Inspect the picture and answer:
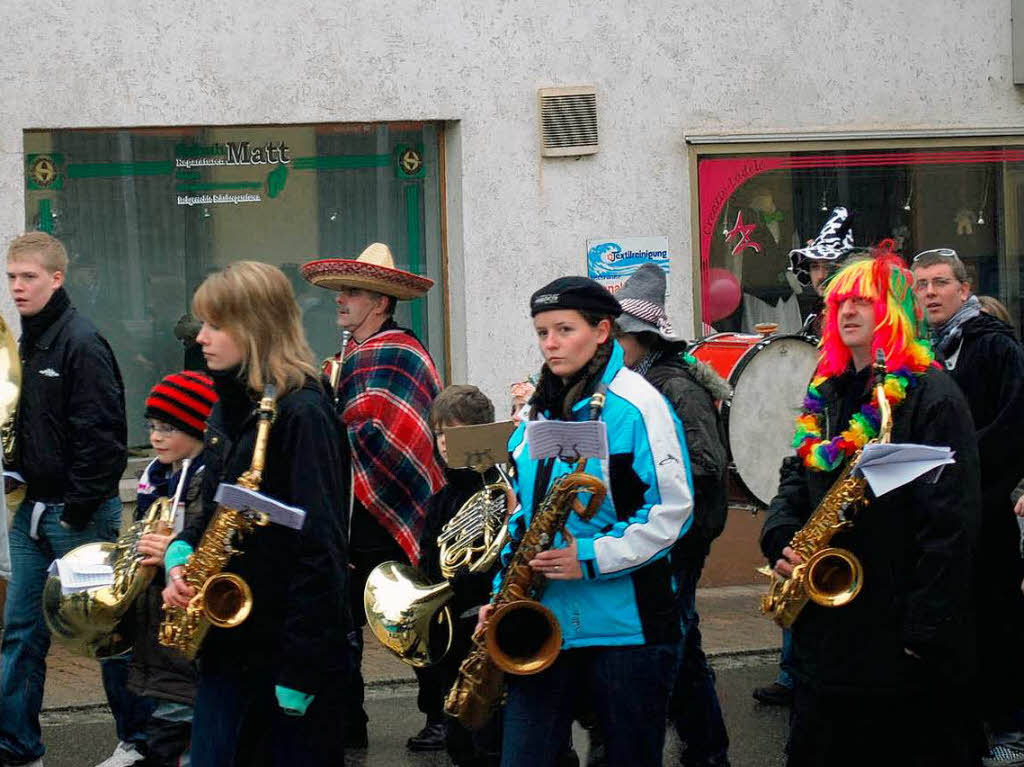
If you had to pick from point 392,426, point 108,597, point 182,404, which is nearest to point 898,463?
point 182,404

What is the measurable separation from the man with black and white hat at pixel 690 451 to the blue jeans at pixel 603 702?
128 centimetres

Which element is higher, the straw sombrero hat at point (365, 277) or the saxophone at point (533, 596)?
the straw sombrero hat at point (365, 277)

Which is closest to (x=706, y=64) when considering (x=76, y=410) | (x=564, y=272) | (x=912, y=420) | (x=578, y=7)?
(x=578, y=7)

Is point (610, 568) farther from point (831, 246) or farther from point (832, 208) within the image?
point (832, 208)

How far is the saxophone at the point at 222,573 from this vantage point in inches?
170

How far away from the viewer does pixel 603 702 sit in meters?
4.57

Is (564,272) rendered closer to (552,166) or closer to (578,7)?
(552,166)

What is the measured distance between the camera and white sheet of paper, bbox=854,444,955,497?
4480 millimetres

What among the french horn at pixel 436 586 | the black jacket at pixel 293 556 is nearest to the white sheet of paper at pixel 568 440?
the black jacket at pixel 293 556

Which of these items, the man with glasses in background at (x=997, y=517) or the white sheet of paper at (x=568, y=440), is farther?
the man with glasses in background at (x=997, y=517)

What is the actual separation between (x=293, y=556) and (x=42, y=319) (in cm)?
266

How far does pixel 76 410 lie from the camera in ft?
21.4

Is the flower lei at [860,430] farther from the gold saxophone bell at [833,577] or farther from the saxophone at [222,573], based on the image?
the saxophone at [222,573]

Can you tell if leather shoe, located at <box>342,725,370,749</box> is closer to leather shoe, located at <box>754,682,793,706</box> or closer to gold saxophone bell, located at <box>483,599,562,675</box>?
leather shoe, located at <box>754,682,793,706</box>
